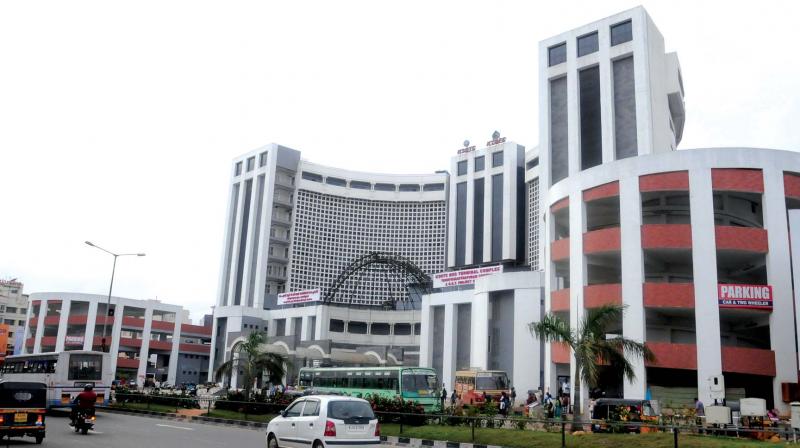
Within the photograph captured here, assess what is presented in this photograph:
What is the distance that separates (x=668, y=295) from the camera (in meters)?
37.2

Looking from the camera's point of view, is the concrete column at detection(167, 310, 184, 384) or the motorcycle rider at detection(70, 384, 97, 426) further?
the concrete column at detection(167, 310, 184, 384)

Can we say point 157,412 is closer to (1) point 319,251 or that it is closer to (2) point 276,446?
(2) point 276,446

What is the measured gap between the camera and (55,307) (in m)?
91.9

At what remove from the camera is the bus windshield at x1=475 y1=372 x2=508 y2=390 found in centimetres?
4222

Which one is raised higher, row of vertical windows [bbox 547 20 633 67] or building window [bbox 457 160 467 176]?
row of vertical windows [bbox 547 20 633 67]

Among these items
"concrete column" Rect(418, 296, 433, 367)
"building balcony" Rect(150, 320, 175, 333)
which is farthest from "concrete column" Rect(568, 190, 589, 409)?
"building balcony" Rect(150, 320, 175, 333)

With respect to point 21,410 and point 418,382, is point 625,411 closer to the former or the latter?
point 418,382

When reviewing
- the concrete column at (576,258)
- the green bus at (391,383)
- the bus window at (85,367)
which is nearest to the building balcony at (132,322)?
the green bus at (391,383)

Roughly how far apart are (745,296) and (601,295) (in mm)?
7705

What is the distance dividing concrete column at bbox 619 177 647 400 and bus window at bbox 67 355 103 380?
28.0 meters

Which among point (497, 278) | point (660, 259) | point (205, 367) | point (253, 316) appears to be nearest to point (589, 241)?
point (660, 259)

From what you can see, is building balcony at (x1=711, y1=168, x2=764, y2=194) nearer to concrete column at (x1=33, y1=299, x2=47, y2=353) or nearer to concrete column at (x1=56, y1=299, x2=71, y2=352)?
concrete column at (x1=56, y1=299, x2=71, y2=352)

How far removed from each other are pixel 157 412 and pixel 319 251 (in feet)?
205

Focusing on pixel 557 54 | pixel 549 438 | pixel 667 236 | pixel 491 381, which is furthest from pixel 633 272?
pixel 557 54
